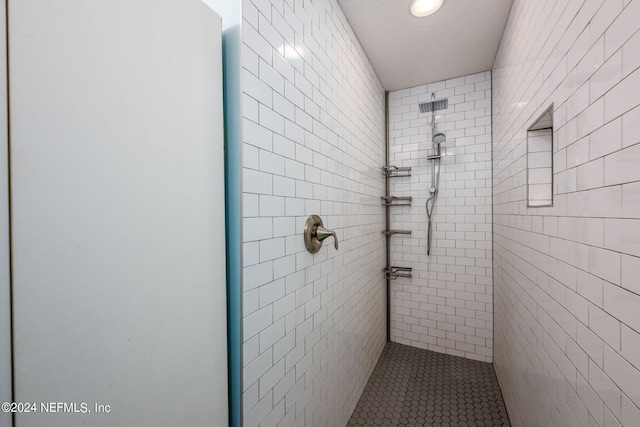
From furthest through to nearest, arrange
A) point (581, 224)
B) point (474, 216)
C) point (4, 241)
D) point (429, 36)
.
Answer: point (474, 216) < point (429, 36) < point (581, 224) < point (4, 241)

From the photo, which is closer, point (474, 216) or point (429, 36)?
point (429, 36)

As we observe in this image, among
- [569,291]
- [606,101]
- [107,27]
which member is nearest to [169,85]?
[107,27]

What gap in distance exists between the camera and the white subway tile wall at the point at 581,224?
548 millimetres

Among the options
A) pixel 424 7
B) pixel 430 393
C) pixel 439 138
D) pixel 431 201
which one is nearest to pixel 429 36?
pixel 424 7

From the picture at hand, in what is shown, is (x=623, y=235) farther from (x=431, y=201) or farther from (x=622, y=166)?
(x=431, y=201)

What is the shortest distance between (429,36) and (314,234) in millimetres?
1632

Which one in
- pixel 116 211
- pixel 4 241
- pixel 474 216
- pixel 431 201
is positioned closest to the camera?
pixel 4 241

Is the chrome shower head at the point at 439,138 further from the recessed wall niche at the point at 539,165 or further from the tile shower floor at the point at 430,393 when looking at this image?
the tile shower floor at the point at 430,393

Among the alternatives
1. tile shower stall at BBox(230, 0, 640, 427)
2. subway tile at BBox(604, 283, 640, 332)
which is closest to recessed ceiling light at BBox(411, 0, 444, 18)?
tile shower stall at BBox(230, 0, 640, 427)

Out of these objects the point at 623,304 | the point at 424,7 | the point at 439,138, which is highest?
the point at 424,7

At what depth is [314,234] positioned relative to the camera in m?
1.17

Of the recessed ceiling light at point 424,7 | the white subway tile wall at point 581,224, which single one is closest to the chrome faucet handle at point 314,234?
the white subway tile wall at point 581,224

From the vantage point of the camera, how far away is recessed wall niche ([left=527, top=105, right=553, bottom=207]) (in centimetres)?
118

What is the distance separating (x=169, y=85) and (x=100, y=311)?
0.54 meters
